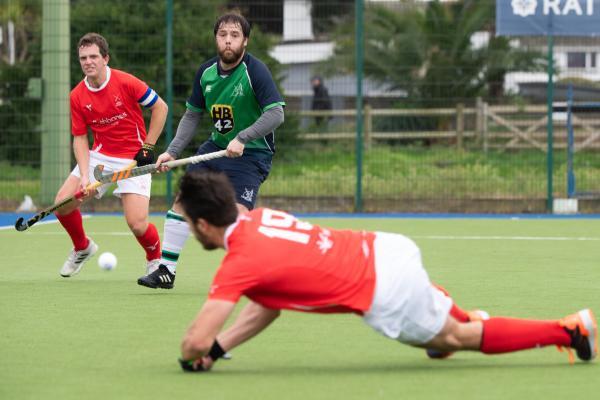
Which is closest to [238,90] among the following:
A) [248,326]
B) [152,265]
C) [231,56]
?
[231,56]

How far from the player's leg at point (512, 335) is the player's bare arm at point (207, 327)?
0.89 metres

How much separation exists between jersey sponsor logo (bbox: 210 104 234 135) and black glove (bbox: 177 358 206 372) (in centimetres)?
283

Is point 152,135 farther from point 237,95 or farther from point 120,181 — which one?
point 237,95

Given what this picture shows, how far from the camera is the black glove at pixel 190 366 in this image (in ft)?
17.2

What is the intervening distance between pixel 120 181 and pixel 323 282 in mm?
3743

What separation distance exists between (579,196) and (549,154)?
635 millimetres

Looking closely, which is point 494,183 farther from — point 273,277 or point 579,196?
point 273,277

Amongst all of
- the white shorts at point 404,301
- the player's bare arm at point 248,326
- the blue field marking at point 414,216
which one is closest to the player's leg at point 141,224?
the player's bare arm at point 248,326

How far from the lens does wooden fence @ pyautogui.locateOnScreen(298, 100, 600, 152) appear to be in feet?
51.5

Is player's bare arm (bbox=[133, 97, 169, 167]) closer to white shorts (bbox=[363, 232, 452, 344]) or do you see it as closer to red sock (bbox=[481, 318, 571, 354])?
white shorts (bbox=[363, 232, 452, 344])

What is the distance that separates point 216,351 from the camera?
17.6 ft

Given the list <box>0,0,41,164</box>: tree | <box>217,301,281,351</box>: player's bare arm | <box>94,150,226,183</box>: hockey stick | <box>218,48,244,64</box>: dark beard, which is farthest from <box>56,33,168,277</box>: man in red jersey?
<box>0,0,41,164</box>: tree

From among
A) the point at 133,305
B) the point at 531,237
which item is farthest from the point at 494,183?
the point at 133,305

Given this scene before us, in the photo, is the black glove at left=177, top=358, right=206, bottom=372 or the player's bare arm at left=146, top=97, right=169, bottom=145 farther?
the player's bare arm at left=146, top=97, right=169, bottom=145
